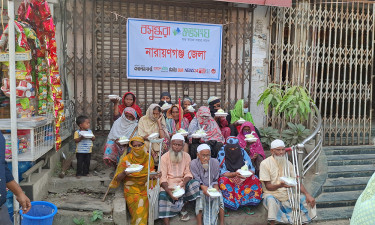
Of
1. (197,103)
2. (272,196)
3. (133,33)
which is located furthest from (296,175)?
(133,33)

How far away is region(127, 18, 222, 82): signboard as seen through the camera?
5.89 meters

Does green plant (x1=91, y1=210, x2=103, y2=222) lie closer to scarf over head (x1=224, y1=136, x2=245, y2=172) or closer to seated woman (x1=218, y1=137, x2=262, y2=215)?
seated woman (x1=218, y1=137, x2=262, y2=215)

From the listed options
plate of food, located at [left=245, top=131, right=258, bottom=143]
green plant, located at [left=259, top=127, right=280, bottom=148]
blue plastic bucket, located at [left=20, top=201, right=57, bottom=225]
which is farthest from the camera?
green plant, located at [left=259, top=127, right=280, bottom=148]

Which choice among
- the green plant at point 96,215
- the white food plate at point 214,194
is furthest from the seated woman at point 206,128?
the green plant at point 96,215

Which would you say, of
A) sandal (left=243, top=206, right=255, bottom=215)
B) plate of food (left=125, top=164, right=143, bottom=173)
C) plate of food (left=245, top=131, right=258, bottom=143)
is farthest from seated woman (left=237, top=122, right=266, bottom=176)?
plate of food (left=125, top=164, right=143, bottom=173)

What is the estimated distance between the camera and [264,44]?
6.62 meters

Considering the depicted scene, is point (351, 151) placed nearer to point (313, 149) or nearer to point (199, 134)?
point (313, 149)

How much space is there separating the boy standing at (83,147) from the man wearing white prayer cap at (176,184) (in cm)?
120

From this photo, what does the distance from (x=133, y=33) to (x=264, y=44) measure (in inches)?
112

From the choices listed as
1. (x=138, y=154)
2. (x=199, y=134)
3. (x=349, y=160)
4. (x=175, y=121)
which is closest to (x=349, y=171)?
(x=349, y=160)

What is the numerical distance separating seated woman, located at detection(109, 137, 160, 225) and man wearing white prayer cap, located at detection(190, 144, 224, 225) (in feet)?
2.10

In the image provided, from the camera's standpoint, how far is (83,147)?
4.51 meters

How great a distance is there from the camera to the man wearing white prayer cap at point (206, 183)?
155 inches

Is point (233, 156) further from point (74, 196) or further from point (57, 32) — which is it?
point (57, 32)
